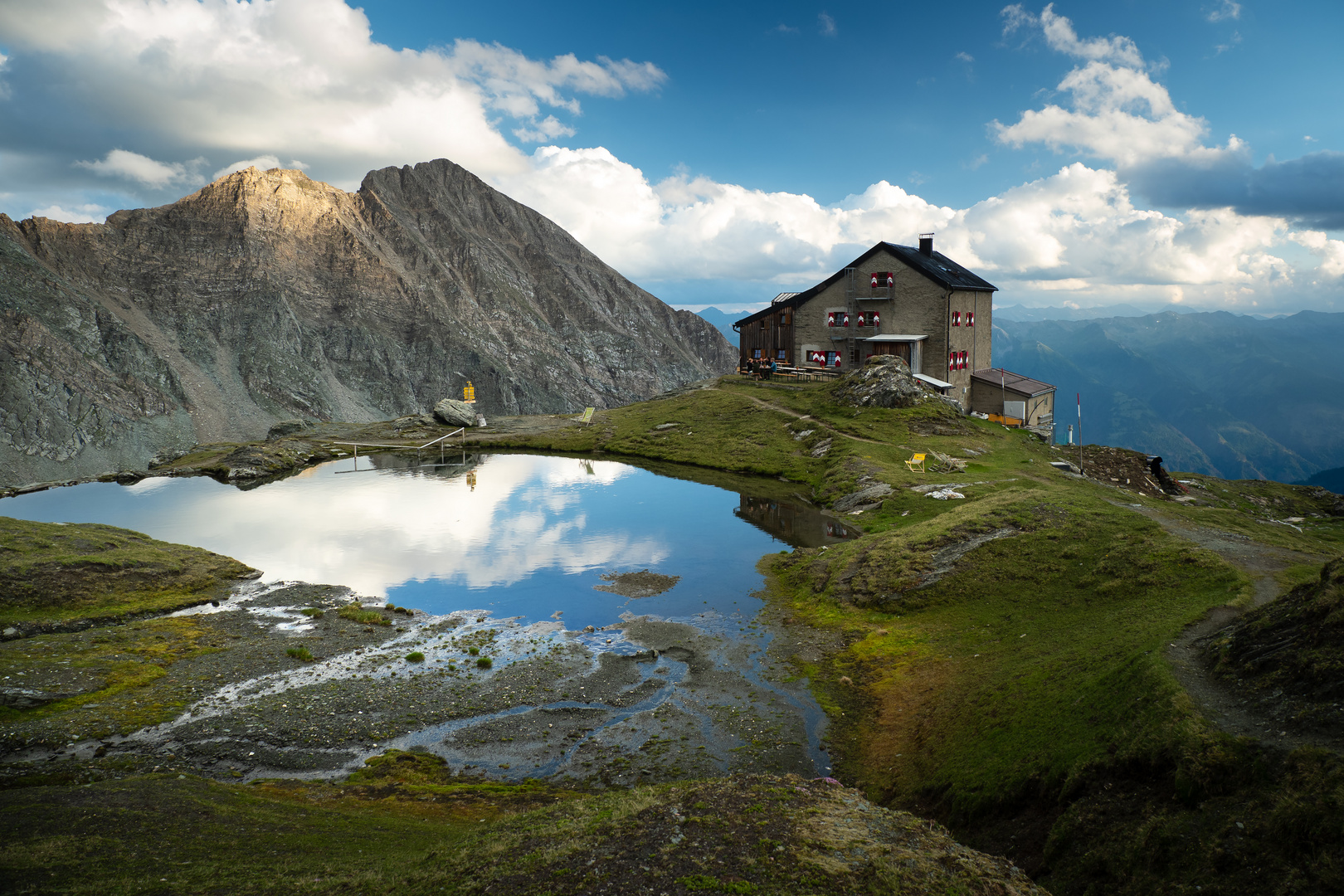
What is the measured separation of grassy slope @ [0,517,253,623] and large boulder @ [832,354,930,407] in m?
59.9

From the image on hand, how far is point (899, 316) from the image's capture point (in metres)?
86.5

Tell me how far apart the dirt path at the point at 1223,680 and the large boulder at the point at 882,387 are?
139 ft

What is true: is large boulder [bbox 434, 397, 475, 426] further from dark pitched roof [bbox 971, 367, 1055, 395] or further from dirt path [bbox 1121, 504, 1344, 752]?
dirt path [bbox 1121, 504, 1344, 752]

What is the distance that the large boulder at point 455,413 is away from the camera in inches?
4085

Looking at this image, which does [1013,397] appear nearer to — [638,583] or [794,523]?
[794,523]

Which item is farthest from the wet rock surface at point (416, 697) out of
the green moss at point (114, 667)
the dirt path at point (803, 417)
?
the dirt path at point (803, 417)

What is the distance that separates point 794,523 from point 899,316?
142 feet

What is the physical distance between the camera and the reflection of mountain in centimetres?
4925

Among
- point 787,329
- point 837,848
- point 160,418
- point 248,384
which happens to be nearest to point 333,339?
point 248,384

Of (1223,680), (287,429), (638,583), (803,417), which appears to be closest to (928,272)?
(803,417)

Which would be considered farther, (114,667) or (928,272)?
(928,272)

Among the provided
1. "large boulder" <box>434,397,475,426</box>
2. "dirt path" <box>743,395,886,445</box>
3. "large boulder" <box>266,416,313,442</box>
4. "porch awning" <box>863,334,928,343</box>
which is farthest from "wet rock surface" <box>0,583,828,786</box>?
"large boulder" <box>266,416,313,442</box>

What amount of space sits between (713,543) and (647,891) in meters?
36.8

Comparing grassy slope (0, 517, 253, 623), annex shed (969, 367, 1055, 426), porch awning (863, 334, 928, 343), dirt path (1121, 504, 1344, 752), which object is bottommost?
grassy slope (0, 517, 253, 623)
